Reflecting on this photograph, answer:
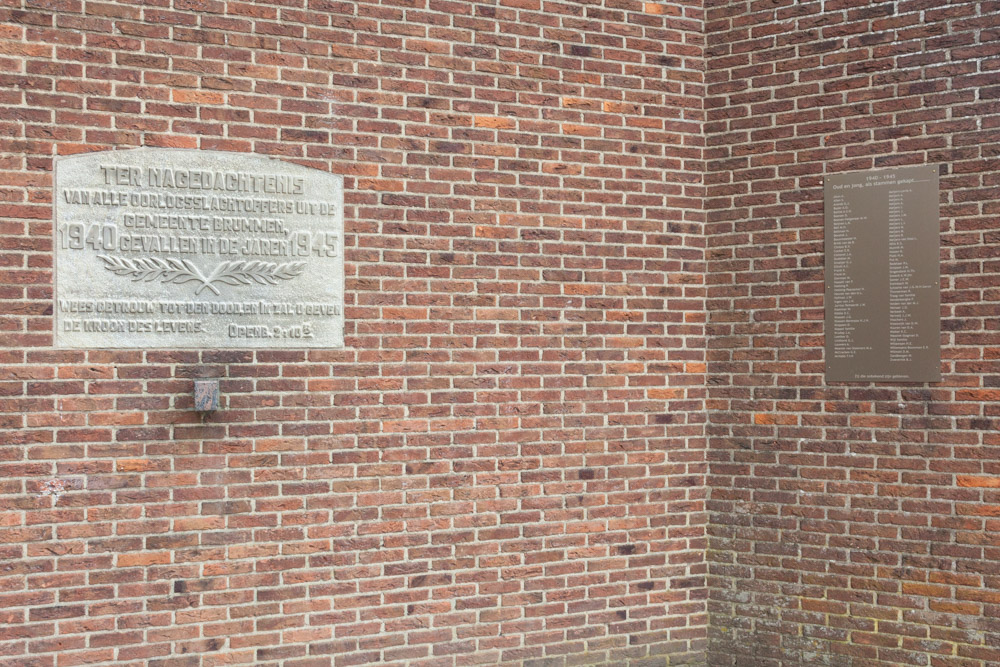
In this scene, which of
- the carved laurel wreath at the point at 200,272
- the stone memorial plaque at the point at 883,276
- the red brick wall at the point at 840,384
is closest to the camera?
the carved laurel wreath at the point at 200,272

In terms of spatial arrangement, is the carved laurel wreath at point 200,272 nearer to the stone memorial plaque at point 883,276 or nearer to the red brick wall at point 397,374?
the red brick wall at point 397,374

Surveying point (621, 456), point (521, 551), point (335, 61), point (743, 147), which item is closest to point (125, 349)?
point (335, 61)

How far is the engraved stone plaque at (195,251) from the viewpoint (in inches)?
208

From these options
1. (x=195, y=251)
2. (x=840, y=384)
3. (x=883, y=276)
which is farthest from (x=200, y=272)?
(x=883, y=276)

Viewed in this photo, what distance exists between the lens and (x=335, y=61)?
19.0 feet

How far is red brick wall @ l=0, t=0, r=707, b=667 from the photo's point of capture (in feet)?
17.1

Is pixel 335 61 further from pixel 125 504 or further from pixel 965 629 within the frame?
pixel 965 629

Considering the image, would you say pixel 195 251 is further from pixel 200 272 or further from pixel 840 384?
pixel 840 384

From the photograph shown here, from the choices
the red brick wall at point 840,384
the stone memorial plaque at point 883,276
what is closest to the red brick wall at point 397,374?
the red brick wall at point 840,384

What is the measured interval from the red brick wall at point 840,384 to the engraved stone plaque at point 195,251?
2569 millimetres

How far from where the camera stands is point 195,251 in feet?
18.0

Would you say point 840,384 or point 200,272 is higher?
point 200,272

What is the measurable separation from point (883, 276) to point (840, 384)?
68 centimetres

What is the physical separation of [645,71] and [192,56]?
2.74 meters
